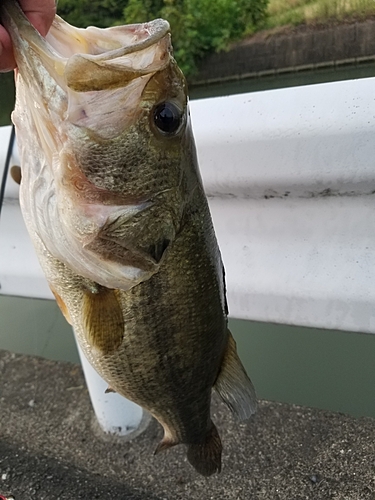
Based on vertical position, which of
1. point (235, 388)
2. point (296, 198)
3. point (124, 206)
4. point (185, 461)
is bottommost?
point (185, 461)

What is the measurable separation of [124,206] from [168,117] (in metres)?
0.17

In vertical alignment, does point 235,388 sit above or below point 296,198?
below

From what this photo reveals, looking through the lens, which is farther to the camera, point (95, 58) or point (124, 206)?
point (124, 206)

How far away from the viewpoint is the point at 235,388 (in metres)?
1.25

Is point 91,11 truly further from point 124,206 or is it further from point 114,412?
point 124,206

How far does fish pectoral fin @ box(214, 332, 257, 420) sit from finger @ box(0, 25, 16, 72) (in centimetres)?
79

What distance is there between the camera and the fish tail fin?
1.38 metres

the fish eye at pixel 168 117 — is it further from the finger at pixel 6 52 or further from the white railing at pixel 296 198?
the white railing at pixel 296 198

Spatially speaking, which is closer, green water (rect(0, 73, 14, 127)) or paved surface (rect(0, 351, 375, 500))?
paved surface (rect(0, 351, 375, 500))

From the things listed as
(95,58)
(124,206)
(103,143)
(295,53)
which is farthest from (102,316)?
(295,53)

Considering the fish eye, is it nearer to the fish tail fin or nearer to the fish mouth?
the fish mouth

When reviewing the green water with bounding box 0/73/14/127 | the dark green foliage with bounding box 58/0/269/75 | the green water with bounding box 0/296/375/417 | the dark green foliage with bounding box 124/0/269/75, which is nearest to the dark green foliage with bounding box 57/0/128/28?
the dark green foliage with bounding box 58/0/269/75

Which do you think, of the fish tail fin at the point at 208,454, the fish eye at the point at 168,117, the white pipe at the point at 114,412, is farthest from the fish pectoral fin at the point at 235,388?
the white pipe at the point at 114,412

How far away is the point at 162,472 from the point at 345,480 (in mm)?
668
